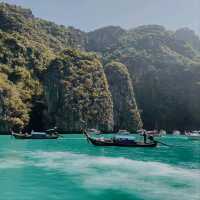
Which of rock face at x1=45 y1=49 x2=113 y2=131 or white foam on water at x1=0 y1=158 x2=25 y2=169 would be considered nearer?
white foam on water at x1=0 y1=158 x2=25 y2=169

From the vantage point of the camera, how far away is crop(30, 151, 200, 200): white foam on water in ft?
79.5

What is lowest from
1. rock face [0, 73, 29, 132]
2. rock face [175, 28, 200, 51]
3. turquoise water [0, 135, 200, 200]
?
turquoise water [0, 135, 200, 200]

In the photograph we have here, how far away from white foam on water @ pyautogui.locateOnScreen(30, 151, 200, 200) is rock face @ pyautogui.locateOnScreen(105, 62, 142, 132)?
263 ft

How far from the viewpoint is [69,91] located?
4326 inches

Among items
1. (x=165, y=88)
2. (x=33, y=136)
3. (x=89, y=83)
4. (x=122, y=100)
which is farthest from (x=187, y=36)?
(x=33, y=136)

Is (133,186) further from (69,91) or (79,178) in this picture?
(69,91)

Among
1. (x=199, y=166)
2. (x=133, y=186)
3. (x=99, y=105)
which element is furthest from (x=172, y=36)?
(x=133, y=186)

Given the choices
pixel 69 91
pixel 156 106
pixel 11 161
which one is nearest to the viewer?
pixel 11 161

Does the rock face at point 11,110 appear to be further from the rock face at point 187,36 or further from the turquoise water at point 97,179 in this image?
the rock face at point 187,36

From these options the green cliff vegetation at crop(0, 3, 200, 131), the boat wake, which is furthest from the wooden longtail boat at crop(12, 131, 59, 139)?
the boat wake

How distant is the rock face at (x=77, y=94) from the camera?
350 ft

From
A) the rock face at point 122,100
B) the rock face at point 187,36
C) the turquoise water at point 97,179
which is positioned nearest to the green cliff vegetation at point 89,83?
the rock face at point 122,100

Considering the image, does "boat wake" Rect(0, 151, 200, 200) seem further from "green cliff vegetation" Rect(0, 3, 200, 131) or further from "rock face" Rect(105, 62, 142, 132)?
"rock face" Rect(105, 62, 142, 132)

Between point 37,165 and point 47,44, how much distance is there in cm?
11983
